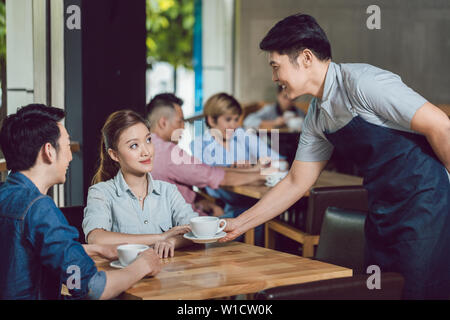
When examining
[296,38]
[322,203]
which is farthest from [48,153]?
[322,203]

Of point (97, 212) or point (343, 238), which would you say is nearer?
point (97, 212)

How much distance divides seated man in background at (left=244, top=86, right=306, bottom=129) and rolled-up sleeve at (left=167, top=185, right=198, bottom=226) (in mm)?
4634

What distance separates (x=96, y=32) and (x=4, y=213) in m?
1.71

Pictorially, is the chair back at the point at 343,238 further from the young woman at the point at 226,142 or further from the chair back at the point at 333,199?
the young woman at the point at 226,142

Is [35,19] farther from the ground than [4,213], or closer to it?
farther from the ground

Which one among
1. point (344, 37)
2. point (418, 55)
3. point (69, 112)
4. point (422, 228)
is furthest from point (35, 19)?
point (344, 37)

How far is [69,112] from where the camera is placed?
306 cm

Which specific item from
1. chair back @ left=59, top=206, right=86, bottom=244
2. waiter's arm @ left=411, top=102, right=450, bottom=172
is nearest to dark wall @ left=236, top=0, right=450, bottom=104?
chair back @ left=59, top=206, right=86, bottom=244

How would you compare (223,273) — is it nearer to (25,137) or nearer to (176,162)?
(25,137)

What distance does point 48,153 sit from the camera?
63.6 inches

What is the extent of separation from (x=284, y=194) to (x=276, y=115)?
17.0ft

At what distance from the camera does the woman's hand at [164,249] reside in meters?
1.98

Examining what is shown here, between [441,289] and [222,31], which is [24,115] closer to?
[441,289]

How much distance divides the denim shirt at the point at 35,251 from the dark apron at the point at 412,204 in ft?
3.04
